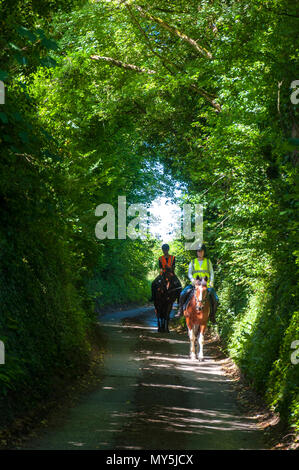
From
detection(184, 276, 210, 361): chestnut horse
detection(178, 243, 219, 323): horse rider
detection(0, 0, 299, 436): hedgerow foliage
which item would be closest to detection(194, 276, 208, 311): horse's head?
detection(184, 276, 210, 361): chestnut horse

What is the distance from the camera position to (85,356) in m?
13.6

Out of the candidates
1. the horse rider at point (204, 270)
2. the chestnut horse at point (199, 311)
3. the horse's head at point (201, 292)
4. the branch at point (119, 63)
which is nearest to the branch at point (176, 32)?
the branch at point (119, 63)

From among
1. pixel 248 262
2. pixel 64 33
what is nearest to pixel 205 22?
pixel 64 33

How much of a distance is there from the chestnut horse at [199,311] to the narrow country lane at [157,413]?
77 centimetres

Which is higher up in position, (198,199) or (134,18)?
(134,18)

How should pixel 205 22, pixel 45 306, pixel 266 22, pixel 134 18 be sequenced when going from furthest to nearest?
pixel 134 18, pixel 205 22, pixel 266 22, pixel 45 306

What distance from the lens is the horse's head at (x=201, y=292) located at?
1567 cm

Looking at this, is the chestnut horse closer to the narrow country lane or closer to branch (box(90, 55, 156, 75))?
the narrow country lane

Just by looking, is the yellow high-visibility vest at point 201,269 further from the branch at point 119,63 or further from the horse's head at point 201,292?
the branch at point 119,63

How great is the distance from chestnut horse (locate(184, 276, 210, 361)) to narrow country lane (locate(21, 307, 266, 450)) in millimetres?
768

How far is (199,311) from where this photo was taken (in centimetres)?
1622

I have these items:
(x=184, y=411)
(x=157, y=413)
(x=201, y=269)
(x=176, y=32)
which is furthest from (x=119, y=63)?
(x=157, y=413)

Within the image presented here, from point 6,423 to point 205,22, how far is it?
15.6m
